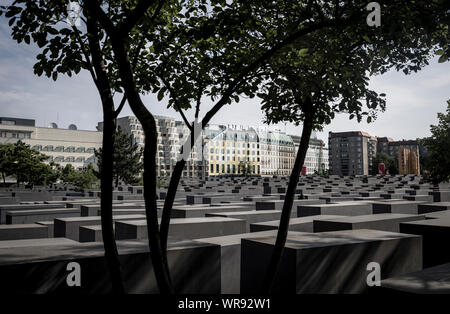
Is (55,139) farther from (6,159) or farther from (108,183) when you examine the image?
(108,183)

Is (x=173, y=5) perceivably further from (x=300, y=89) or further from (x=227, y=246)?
(x=227, y=246)

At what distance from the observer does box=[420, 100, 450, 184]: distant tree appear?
60.5 feet

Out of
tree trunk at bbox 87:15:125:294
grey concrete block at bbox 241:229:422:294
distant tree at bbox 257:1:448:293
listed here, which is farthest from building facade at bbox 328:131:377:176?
tree trunk at bbox 87:15:125:294

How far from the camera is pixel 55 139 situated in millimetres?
98375

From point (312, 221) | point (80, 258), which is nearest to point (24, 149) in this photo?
point (312, 221)

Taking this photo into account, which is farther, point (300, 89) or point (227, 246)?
point (227, 246)

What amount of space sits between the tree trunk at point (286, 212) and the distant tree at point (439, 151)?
15034mm

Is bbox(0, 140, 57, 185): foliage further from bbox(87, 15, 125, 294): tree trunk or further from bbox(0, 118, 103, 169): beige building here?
bbox(0, 118, 103, 169): beige building

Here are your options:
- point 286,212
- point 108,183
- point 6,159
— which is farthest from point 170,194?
point 6,159

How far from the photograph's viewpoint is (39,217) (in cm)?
1409

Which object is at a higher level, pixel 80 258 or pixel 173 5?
pixel 173 5

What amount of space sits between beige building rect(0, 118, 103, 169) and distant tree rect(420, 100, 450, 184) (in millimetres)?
84854

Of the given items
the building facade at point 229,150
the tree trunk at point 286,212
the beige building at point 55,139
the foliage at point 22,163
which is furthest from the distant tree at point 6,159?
the building facade at point 229,150
